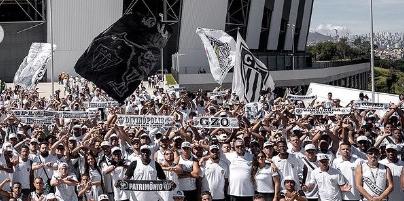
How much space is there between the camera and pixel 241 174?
37.0ft

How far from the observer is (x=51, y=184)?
10961mm

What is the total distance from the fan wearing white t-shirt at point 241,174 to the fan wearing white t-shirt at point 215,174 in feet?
0.42

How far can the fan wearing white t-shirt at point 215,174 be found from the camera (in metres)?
11.3

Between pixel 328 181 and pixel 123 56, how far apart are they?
5652 millimetres

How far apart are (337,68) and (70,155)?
64.3m

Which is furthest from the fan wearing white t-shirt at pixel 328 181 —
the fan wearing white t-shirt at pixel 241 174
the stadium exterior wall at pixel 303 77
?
the stadium exterior wall at pixel 303 77

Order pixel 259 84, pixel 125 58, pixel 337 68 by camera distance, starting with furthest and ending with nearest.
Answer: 1. pixel 337 68
2. pixel 259 84
3. pixel 125 58

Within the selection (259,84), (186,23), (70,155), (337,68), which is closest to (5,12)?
(186,23)

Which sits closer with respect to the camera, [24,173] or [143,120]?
[24,173]

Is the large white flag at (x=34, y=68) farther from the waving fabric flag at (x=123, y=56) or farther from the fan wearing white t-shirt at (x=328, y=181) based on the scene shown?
the fan wearing white t-shirt at (x=328, y=181)

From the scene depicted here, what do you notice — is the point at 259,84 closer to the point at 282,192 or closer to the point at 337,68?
the point at 282,192

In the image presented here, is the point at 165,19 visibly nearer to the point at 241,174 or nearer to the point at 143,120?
the point at 143,120

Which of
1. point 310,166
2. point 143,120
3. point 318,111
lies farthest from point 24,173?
point 318,111

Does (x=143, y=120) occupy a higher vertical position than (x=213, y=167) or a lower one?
higher
